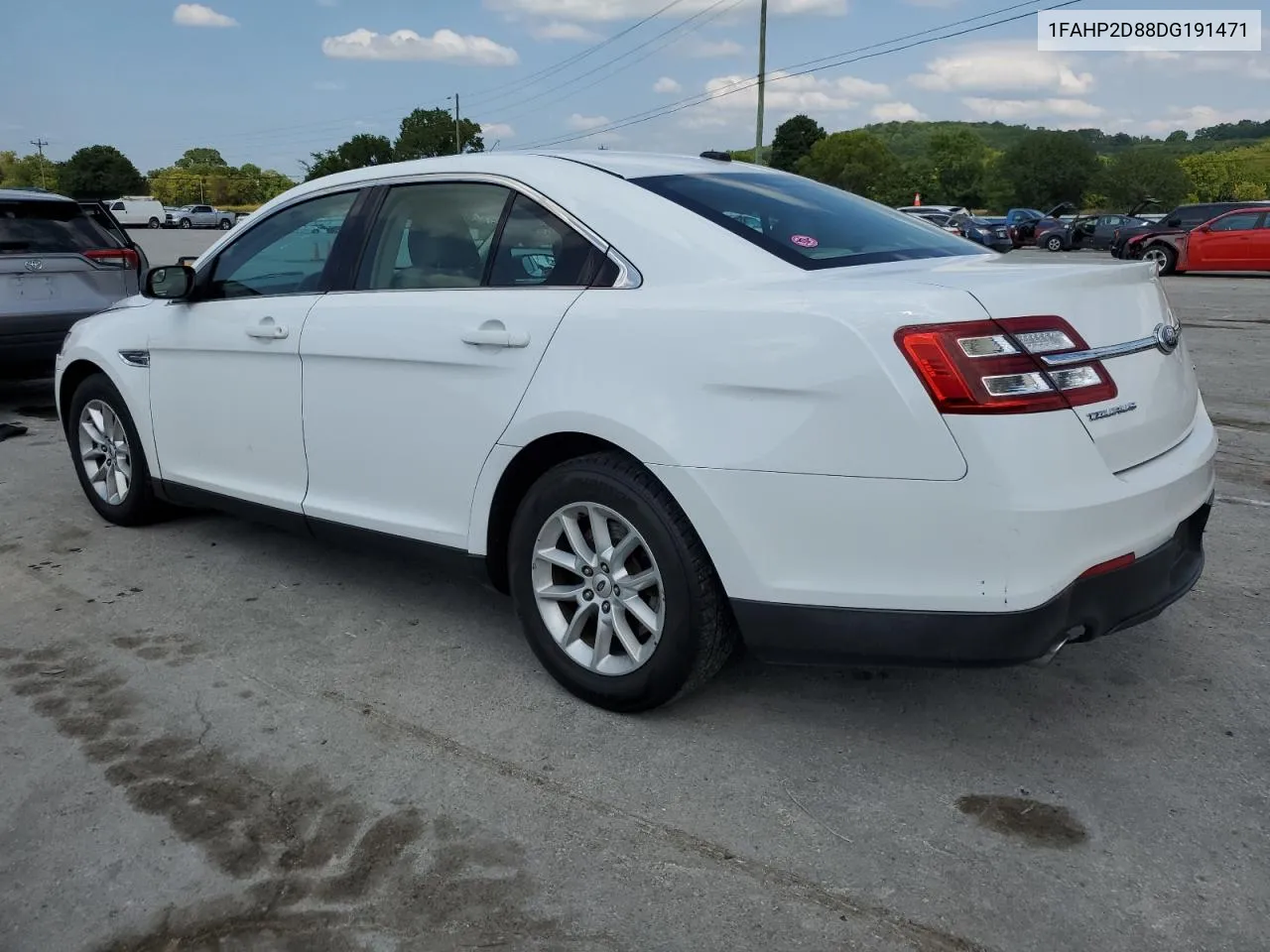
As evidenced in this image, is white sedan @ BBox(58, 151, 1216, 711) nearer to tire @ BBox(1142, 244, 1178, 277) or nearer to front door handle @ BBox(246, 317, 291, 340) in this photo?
front door handle @ BBox(246, 317, 291, 340)

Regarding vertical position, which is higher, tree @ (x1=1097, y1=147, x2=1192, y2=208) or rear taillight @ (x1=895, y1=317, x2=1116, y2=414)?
tree @ (x1=1097, y1=147, x2=1192, y2=208)

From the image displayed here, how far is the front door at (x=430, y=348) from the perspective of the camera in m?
3.29

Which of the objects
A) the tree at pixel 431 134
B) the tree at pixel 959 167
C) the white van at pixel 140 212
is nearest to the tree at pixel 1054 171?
the tree at pixel 959 167

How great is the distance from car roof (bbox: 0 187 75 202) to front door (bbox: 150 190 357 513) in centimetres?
435

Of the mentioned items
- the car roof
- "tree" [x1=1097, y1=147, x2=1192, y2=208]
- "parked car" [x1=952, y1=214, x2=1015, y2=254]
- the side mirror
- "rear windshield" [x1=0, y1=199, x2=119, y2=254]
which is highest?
"tree" [x1=1097, y1=147, x2=1192, y2=208]

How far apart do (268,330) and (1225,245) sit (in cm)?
2332

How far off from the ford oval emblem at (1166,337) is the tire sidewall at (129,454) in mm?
4078

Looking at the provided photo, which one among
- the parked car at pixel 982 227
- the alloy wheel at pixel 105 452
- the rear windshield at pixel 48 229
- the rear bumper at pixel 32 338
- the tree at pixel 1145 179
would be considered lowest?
the alloy wheel at pixel 105 452

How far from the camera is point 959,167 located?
11800cm

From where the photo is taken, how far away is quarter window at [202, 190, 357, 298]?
4.06m

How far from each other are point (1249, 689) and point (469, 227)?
286 centimetres

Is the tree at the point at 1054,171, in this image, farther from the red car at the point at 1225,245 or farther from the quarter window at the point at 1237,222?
the quarter window at the point at 1237,222

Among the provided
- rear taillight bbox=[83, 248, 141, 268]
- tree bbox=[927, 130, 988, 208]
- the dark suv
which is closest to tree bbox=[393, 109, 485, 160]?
tree bbox=[927, 130, 988, 208]

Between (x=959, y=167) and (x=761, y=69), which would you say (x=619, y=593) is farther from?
(x=959, y=167)
